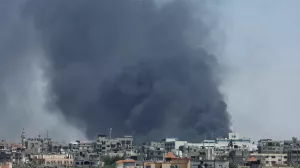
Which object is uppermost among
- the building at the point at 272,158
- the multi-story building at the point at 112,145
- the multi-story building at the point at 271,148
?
the multi-story building at the point at 112,145

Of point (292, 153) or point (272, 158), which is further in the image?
point (292, 153)

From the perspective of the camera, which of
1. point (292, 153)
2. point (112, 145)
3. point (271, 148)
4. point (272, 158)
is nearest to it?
point (272, 158)

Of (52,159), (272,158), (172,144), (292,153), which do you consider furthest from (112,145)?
(272,158)

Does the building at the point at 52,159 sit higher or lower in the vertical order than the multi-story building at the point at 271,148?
lower

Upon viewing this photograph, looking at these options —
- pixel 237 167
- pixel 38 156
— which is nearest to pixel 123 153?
pixel 38 156

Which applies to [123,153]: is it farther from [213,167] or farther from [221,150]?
[213,167]

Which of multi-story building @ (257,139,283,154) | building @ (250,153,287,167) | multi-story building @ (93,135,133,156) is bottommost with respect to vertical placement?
building @ (250,153,287,167)

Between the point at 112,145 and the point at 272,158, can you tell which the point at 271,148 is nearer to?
the point at 272,158

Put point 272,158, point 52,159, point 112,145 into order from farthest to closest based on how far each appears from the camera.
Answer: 1. point 112,145
2. point 52,159
3. point 272,158

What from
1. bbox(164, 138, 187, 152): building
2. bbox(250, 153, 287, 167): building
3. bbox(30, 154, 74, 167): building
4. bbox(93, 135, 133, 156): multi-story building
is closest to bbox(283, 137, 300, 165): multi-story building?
bbox(250, 153, 287, 167): building

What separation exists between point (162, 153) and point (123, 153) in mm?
3870

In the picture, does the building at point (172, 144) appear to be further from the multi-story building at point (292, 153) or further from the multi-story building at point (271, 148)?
the multi-story building at point (292, 153)

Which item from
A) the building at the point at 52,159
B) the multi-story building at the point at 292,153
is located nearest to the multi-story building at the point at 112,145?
the building at the point at 52,159

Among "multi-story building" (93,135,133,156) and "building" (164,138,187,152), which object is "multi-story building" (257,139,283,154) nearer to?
"building" (164,138,187,152)
